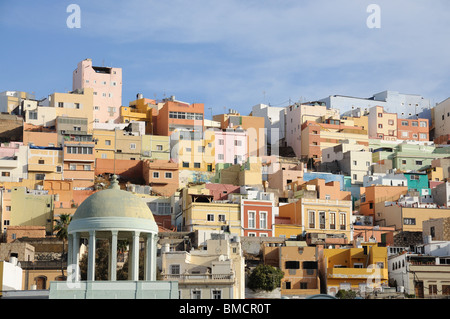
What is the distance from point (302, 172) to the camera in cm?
9412

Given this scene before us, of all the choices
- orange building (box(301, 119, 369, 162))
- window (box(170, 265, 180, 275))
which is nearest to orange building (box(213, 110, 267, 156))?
orange building (box(301, 119, 369, 162))

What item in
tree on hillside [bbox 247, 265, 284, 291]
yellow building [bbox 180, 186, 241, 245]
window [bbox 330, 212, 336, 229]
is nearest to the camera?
tree on hillside [bbox 247, 265, 284, 291]

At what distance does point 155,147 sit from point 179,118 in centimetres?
702

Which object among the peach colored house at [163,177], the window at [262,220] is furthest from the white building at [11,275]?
the peach colored house at [163,177]

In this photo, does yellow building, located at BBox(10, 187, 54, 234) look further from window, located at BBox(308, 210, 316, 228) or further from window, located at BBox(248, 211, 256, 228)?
window, located at BBox(308, 210, 316, 228)

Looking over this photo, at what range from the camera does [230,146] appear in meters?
102

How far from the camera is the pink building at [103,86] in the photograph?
109500mm

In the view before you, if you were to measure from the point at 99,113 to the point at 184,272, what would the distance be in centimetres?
5086

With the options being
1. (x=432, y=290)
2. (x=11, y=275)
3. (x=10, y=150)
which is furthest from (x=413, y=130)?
(x=11, y=275)

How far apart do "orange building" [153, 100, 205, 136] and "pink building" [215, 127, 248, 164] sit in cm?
267

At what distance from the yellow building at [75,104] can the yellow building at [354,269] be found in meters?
38.4

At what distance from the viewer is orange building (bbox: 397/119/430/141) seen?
394 ft

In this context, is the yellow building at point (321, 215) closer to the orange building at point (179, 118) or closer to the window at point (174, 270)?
the window at point (174, 270)
